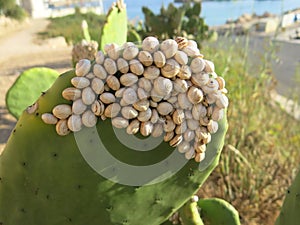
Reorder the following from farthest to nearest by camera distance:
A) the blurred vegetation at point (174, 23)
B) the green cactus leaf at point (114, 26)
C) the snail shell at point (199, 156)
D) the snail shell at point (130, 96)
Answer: the blurred vegetation at point (174, 23), the green cactus leaf at point (114, 26), the snail shell at point (199, 156), the snail shell at point (130, 96)

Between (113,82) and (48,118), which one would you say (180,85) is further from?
(48,118)

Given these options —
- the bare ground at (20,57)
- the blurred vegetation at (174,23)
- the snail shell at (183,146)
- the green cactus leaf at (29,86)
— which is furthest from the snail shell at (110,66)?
the blurred vegetation at (174,23)

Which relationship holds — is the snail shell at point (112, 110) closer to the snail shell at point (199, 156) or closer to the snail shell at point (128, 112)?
the snail shell at point (128, 112)

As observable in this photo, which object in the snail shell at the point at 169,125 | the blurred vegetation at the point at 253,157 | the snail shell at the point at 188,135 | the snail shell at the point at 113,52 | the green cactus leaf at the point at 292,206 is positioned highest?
the snail shell at the point at 113,52

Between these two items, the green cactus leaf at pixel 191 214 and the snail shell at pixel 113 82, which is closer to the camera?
the snail shell at pixel 113 82

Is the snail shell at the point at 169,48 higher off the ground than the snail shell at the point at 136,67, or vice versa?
the snail shell at the point at 169,48

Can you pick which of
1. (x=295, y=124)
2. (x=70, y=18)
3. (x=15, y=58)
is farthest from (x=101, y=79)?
(x=70, y=18)

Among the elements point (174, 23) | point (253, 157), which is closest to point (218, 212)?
point (253, 157)

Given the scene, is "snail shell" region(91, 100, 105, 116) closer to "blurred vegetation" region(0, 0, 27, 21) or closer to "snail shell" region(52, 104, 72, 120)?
"snail shell" region(52, 104, 72, 120)
